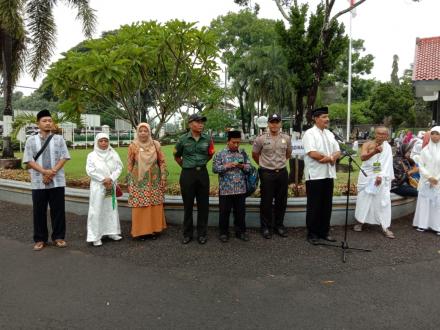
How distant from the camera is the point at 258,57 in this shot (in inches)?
1341

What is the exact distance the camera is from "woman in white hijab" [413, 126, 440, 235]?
574 cm

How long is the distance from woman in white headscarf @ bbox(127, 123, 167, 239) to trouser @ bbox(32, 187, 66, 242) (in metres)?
0.93

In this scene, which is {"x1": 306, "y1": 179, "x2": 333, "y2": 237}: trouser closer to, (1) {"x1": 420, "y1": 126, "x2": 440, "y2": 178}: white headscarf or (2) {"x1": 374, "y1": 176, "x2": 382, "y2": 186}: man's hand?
(2) {"x1": 374, "y1": 176, "x2": 382, "y2": 186}: man's hand

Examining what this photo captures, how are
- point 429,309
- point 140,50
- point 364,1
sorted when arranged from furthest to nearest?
point 364,1, point 140,50, point 429,309

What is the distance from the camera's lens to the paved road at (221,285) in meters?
3.11

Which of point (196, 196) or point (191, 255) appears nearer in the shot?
point (191, 255)

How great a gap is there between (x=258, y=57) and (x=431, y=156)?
29903 millimetres

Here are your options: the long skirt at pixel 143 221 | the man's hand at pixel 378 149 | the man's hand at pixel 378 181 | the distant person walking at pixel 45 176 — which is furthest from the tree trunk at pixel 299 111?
the distant person walking at pixel 45 176

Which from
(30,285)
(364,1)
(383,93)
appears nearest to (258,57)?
(383,93)

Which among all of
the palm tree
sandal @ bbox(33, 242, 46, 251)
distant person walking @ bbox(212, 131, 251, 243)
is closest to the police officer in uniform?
distant person walking @ bbox(212, 131, 251, 243)

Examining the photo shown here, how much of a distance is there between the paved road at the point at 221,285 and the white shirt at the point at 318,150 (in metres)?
0.98

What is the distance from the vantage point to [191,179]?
506 centimetres

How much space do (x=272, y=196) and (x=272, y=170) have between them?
38 centimetres

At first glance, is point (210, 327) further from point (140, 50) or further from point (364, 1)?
point (364, 1)
